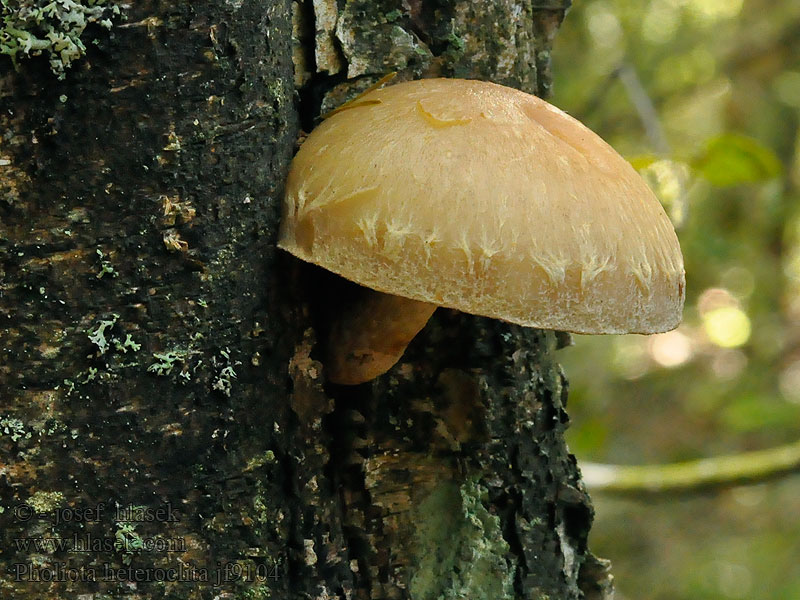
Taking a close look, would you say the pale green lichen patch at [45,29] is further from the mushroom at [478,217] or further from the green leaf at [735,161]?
the green leaf at [735,161]

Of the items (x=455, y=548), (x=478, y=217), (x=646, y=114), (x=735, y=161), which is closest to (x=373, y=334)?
(x=478, y=217)

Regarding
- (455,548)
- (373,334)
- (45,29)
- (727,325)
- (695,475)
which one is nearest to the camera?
(45,29)

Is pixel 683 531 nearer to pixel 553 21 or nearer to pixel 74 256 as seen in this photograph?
pixel 553 21

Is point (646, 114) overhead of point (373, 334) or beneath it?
overhead

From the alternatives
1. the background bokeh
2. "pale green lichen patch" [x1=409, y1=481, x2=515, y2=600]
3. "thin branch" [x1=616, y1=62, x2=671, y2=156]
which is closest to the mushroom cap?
"pale green lichen patch" [x1=409, y1=481, x2=515, y2=600]

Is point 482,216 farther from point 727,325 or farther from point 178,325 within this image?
point 727,325
